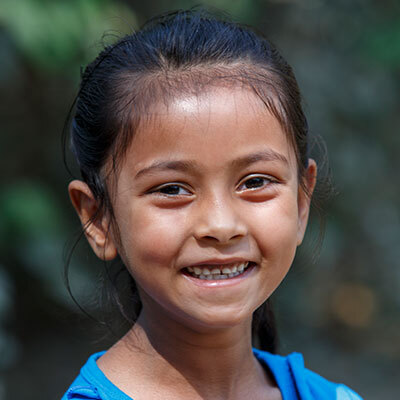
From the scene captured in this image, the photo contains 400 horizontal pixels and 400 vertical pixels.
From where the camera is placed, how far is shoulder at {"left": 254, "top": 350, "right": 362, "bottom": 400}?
1.88 metres

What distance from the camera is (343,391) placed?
1956 millimetres

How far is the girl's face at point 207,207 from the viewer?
1553mm

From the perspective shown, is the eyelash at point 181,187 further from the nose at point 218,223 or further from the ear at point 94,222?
the ear at point 94,222

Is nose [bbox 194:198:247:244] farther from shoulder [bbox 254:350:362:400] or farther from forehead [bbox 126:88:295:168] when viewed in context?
shoulder [bbox 254:350:362:400]

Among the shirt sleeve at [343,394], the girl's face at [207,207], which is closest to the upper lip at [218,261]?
the girl's face at [207,207]

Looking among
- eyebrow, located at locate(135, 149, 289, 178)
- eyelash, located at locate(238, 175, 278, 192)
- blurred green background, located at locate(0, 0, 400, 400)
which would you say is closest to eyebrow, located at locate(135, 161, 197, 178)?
eyebrow, located at locate(135, 149, 289, 178)

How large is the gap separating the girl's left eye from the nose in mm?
70

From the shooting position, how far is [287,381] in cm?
190

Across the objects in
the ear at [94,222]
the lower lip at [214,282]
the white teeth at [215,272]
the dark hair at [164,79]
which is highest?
the dark hair at [164,79]

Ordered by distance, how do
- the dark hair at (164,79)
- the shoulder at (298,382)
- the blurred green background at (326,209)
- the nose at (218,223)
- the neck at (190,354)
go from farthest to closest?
1. the blurred green background at (326,209)
2. the shoulder at (298,382)
3. the neck at (190,354)
4. the dark hair at (164,79)
5. the nose at (218,223)

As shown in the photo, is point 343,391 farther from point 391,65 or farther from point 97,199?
point 391,65

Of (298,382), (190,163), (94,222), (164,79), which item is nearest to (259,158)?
(190,163)

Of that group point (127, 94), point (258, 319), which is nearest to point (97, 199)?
point (127, 94)

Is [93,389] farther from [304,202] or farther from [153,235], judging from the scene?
[304,202]
